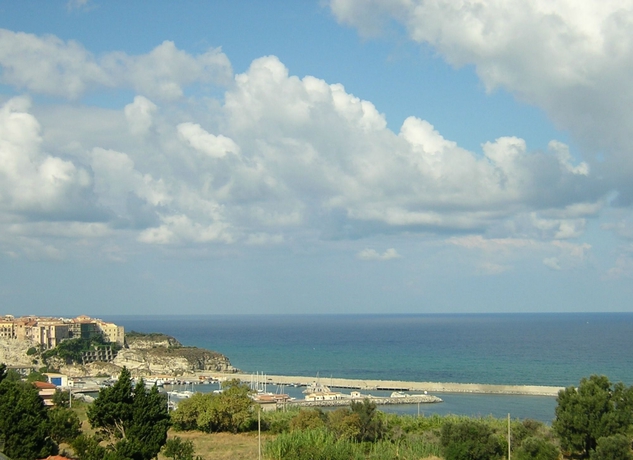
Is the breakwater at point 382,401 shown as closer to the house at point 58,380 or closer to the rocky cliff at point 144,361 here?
the house at point 58,380

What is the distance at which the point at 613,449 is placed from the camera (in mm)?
18906

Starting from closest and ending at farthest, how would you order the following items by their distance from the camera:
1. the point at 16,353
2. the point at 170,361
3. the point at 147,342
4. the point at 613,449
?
the point at 613,449 < the point at 16,353 < the point at 170,361 < the point at 147,342

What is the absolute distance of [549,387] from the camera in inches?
2233

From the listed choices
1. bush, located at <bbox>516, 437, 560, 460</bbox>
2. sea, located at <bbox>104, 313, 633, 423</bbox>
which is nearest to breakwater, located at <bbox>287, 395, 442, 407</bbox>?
sea, located at <bbox>104, 313, 633, 423</bbox>

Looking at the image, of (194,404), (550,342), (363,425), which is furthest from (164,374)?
(550,342)

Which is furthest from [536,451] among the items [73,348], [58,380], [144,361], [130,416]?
[73,348]

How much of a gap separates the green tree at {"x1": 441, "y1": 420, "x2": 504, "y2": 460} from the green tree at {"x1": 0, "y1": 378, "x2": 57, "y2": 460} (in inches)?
500

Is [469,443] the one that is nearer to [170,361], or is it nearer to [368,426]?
[368,426]

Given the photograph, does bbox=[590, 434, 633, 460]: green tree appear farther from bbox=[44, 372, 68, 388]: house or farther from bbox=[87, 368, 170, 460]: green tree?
bbox=[44, 372, 68, 388]: house

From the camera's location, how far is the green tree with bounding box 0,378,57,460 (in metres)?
18.2

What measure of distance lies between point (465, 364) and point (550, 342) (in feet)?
134

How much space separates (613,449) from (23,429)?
17052 mm

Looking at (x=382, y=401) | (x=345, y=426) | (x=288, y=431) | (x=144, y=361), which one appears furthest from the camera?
(x=144, y=361)

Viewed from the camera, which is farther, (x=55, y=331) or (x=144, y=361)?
(x=55, y=331)
